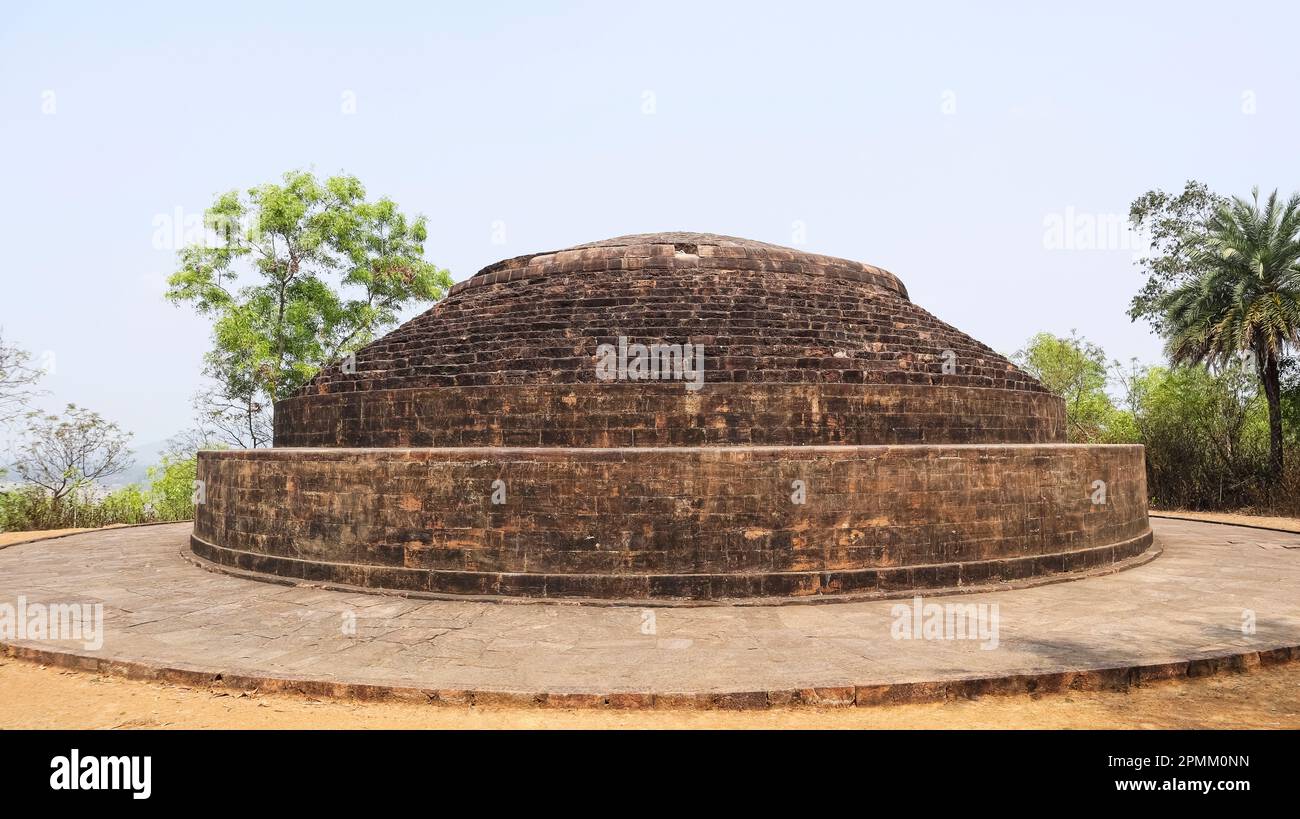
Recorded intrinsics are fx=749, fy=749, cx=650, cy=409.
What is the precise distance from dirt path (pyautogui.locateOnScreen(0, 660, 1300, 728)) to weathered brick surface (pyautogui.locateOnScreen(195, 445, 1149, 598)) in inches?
98.8

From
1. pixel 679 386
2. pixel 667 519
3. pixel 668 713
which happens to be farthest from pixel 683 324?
pixel 668 713

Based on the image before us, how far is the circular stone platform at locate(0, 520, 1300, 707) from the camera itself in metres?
4.39

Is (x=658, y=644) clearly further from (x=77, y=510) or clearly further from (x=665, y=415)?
(x=77, y=510)

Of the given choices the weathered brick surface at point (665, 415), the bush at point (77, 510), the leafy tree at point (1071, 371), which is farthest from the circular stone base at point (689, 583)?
the leafy tree at point (1071, 371)

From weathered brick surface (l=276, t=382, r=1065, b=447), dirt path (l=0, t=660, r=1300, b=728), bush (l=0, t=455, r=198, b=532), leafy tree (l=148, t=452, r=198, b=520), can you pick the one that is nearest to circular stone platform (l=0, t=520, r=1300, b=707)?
dirt path (l=0, t=660, r=1300, b=728)

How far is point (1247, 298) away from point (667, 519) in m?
15.9

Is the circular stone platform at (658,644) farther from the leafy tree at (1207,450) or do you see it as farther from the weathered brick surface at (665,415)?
the leafy tree at (1207,450)

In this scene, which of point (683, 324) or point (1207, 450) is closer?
point (683, 324)

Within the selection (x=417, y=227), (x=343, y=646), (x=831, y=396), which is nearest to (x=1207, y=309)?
(x=831, y=396)

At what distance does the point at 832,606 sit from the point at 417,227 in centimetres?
2242

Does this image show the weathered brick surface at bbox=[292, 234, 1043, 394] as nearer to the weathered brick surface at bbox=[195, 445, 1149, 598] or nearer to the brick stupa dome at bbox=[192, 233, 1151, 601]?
the brick stupa dome at bbox=[192, 233, 1151, 601]

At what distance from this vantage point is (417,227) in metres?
25.3

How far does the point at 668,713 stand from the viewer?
4164 mm
